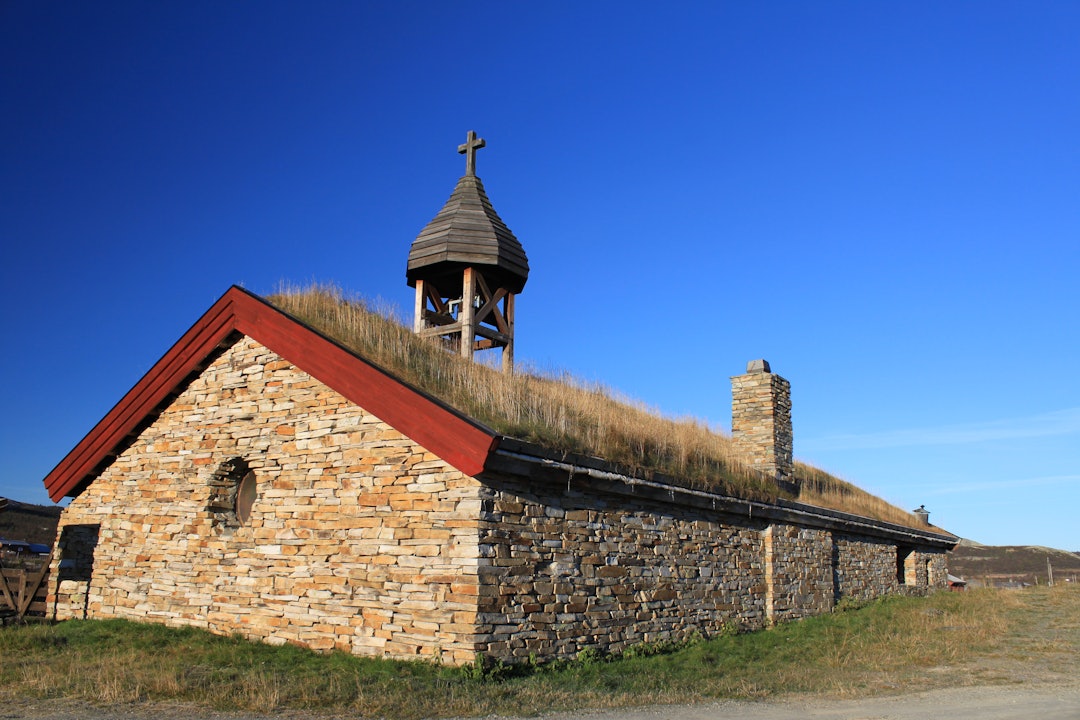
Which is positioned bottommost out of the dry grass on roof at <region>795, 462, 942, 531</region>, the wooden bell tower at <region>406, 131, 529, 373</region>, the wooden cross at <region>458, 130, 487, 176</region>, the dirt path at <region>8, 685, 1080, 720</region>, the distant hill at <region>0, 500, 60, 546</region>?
the dirt path at <region>8, 685, 1080, 720</region>

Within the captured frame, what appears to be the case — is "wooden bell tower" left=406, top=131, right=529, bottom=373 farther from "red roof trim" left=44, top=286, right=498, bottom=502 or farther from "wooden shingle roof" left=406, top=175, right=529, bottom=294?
"red roof trim" left=44, top=286, right=498, bottom=502

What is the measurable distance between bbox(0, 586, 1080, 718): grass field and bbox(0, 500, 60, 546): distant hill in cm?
2133

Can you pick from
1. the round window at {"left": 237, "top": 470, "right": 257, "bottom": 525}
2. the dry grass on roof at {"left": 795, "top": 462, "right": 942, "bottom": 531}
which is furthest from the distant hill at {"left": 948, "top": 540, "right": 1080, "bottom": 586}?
the round window at {"left": 237, "top": 470, "right": 257, "bottom": 525}

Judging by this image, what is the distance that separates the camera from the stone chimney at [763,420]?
1627cm

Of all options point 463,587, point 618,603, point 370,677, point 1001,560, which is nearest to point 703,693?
point 618,603

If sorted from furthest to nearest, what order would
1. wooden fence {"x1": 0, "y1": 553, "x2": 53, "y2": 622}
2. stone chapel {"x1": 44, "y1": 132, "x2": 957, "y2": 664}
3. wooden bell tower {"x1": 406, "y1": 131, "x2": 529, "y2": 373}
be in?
wooden bell tower {"x1": 406, "y1": 131, "x2": 529, "y2": 373}, wooden fence {"x1": 0, "y1": 553, "x2": 53, "y2": 622}, stone chapel {"x1": 44, "y1": 132, "x2": 957, "y2": 664}

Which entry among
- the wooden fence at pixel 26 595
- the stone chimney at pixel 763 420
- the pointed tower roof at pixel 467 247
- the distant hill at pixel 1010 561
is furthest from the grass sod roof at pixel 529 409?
the distant hill at pixel 1010 561

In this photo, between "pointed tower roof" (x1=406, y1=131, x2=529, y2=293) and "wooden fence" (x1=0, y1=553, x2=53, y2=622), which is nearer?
"wooden fence" (x1=0, y1=553, x2=53, y2=622)

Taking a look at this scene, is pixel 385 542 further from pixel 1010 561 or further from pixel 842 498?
pixel 1010 561

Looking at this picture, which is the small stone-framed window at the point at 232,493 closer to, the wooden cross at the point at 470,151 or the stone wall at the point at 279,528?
the stone wall at the point at 279,528

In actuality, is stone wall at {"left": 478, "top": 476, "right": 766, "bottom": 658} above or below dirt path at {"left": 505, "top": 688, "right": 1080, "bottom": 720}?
above

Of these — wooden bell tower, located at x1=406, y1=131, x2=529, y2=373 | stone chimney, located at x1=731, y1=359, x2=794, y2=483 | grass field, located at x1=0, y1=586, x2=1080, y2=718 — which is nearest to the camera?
grass field, located at x1=0, y1=586, x2=1080, y2=718

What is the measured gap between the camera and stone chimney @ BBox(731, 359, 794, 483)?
16266mm

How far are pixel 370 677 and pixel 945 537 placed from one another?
2171 cm
